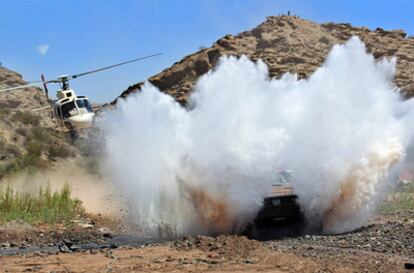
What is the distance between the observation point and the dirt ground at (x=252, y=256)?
419 inches

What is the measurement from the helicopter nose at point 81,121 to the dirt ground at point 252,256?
20122 millimetres

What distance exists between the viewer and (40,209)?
2164cm

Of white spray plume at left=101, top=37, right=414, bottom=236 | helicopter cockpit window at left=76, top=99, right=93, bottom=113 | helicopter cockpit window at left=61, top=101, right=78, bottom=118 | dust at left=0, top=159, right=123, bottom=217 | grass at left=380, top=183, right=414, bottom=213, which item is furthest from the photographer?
helicopter cockpit window at left=76, top=99, right=93, bottom=113

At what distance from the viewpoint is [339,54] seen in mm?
16156

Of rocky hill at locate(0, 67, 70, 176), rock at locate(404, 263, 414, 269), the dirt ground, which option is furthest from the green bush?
rock at locate(404, 263, 414, 269)

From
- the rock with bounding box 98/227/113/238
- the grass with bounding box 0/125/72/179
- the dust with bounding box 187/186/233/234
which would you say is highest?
the grass with bounding box 0/125/72/179

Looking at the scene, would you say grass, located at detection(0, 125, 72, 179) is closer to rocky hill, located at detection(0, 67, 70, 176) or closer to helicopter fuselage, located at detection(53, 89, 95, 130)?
rocky hill, located at detection(0, 67, 70, 176)

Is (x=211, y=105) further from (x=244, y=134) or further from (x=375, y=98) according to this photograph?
(x=375, y=98)

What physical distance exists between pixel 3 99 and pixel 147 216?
163 ft

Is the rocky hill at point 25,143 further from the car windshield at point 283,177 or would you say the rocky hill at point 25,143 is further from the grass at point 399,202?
the car windshield at point 283,177

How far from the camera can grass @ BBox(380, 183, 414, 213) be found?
21428 millimetres

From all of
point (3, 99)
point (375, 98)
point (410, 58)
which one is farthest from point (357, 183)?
point (3, 99)

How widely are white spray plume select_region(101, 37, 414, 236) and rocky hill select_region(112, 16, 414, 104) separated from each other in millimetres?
31715

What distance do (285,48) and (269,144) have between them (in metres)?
40.4
